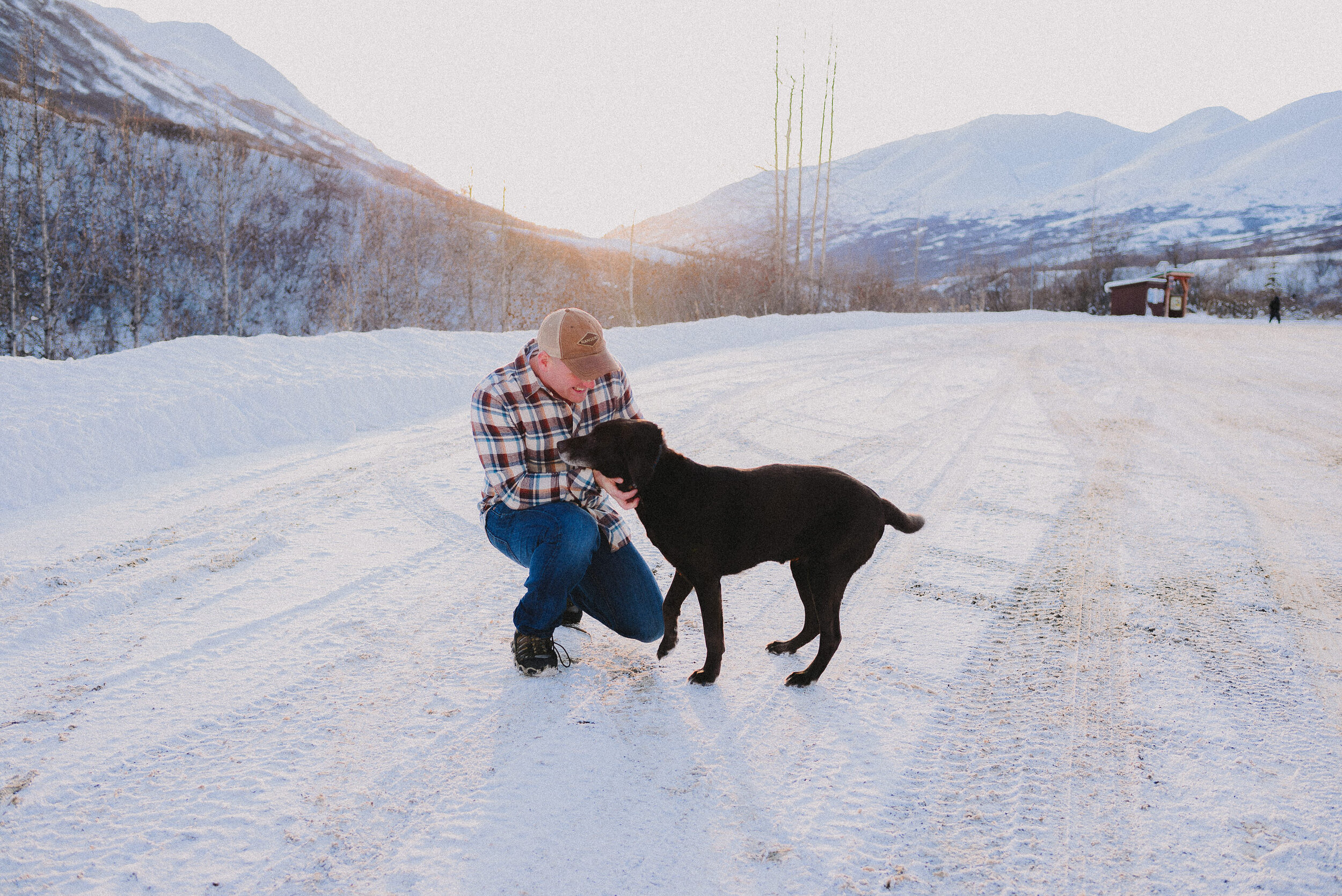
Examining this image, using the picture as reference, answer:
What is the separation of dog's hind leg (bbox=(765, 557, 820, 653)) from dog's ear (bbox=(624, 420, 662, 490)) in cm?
73

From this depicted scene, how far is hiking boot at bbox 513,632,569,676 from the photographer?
9.78 ft

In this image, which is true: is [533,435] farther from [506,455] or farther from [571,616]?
[571,616]

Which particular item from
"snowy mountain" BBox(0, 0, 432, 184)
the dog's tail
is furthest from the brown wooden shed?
the dog's tail

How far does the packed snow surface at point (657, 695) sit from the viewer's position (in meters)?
2.01

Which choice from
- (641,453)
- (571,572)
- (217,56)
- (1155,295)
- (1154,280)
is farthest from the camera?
(217,56)

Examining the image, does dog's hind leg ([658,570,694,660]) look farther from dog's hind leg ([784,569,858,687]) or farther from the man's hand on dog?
dog's hind leg ([784,569,858,687])

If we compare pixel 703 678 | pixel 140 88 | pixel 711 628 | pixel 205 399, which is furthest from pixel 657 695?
pixel 140 88

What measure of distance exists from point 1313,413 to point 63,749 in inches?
448

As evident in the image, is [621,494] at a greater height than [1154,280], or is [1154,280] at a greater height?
[1154,280]

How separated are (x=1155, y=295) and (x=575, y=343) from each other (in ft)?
147

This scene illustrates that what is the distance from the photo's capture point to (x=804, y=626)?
332 centimetres

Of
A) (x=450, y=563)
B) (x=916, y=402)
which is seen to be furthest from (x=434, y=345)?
(x=450, y=563)

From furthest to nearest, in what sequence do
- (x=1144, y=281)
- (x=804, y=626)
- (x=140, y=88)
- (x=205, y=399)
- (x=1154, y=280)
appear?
1. (x=140, y=88)
2. (x=1154, y=280)
3. (x=1144, y=281)
4. (x=205, y=399)
5. (x=804, y=626)

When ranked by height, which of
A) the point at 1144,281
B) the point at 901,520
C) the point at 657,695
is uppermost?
the point at 1144,281
